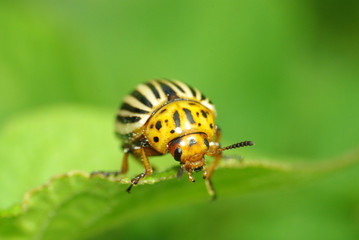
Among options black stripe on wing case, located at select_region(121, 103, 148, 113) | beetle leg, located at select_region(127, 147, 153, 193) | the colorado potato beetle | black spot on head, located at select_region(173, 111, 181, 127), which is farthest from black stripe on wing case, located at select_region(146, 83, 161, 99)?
beetle leg, located at select_region(127, 147, 153, 193)

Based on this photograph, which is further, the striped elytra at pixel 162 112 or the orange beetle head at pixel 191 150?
the striped elytra at pixel 162 112

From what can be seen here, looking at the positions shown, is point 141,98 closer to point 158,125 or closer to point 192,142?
point 158,125

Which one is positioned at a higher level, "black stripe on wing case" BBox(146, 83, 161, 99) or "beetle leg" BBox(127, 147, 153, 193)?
"black stripe on wing case" BBox(146, 83, 161, 99)

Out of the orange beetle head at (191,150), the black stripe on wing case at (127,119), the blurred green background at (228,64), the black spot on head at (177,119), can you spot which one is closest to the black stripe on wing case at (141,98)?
the black stripe on wing case at (127,119)

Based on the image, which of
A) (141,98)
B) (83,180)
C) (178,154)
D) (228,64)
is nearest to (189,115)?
(178,154)

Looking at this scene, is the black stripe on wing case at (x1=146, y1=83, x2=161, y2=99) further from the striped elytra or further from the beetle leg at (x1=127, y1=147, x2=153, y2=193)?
the beetle leg at (x1=127, y1=147, x2=153, y2=193)

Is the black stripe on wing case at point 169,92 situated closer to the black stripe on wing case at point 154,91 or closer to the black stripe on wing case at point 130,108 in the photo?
the black stripe on wing case at point 154,91

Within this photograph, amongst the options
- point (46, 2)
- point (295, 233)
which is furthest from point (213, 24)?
point (295, 233)
